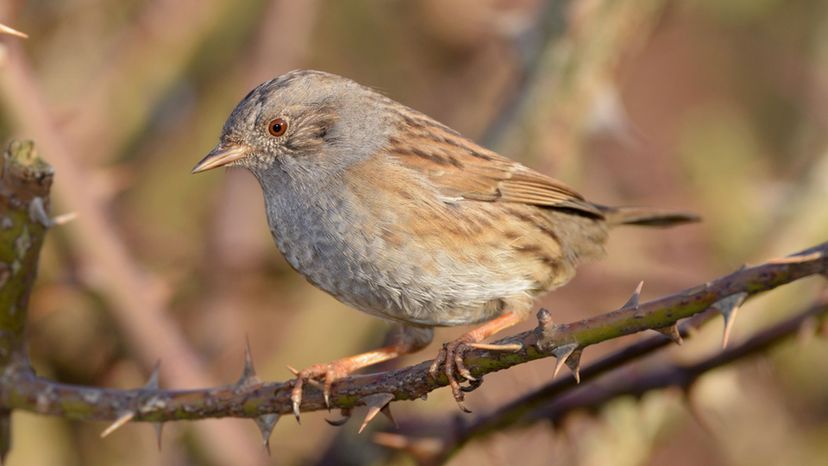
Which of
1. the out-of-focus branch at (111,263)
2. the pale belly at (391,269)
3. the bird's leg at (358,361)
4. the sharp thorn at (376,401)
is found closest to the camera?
the sharp thorn at (376,401)

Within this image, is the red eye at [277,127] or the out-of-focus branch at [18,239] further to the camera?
the red eye at [277,127]

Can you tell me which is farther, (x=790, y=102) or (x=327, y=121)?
(x=790, y=102)

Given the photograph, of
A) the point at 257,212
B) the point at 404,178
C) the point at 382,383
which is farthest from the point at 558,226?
the point at 257,212

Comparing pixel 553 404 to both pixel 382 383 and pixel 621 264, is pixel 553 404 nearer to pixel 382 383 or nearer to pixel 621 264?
pixel 382 383

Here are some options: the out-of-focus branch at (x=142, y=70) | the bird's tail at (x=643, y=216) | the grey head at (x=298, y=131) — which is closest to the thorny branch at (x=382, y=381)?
the grey head at (x=298, y=131)

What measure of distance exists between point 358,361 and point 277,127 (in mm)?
820

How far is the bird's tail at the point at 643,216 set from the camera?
433 centimetres

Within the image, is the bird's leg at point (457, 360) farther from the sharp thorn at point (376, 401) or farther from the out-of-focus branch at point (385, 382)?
the sharp thorn at point (376, 401)

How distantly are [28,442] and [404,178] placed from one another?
2052mm

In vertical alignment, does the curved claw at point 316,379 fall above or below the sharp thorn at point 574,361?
above

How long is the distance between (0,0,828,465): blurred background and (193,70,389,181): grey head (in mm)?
649

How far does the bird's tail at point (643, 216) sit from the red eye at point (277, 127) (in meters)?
1.27

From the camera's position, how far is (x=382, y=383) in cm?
286

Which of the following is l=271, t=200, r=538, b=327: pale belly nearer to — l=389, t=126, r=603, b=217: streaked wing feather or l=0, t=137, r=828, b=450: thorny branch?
l=389, t=126, r=603, b=217: streaked wing feather
